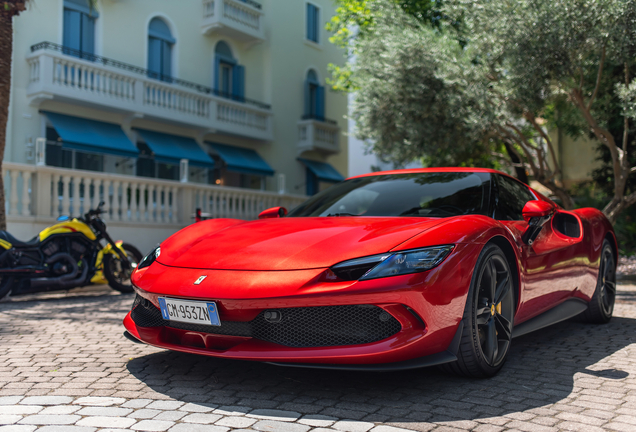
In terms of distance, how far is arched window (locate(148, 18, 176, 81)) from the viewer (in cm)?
1755

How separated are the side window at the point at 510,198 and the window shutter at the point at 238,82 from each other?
1650 centimetres

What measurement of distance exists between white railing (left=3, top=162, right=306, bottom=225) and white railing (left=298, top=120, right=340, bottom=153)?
23.7 ft

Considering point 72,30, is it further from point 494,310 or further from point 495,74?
point 494,310

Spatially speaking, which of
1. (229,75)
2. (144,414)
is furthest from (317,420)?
(229,75)

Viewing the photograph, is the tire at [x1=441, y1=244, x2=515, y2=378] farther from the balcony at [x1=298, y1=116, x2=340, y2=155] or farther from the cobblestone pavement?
the balcony at [x1=298, y1=116, x2=340, y2=155]

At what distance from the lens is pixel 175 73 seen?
1816 centimetres

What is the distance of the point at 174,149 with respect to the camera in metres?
17.2

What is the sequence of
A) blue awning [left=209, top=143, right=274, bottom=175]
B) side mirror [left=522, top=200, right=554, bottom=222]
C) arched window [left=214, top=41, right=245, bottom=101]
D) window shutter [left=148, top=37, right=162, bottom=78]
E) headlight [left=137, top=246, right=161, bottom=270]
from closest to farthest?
headlight [left=137, top=246, right=161, bottom=270]
side mirror [left=522, top=200, right=554, bottom=222]
window shutter [left=148, top=37, right=162, bottom=78]
blue awning [left=209, top=143, right=274, bottom=175]
arched window [left=214, top=41, right=245, bottom=101]

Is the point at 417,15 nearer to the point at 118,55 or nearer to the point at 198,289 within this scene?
the point at 118,55

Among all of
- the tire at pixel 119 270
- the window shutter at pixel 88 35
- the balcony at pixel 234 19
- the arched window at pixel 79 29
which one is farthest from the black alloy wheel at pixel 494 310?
the balcony at pixel 234 19

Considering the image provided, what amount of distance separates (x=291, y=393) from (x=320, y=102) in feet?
68.7

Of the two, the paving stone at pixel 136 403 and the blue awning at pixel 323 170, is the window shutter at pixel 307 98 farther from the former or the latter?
the paving stone at pixel 136 403

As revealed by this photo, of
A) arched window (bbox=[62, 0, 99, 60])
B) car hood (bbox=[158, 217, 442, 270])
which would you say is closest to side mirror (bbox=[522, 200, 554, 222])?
car hood (bbox=[158, 217, 442, 270])

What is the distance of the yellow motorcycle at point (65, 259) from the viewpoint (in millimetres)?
6730
